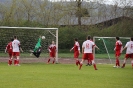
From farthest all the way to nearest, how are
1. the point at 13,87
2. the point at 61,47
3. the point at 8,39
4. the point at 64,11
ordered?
the point at 64,11 < the point at 61,47 < the point at 8,39 < the point at 13,87

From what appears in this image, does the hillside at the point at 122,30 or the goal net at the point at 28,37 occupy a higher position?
the hillside at the point at 122,30

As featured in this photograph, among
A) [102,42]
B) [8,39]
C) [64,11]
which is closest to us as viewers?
[8,39]

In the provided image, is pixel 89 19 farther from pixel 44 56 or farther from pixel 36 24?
pixel 44 56

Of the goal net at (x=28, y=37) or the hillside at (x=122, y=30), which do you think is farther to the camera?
the hillside at (x=122, y=30)

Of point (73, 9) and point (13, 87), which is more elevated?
point (73, 9)

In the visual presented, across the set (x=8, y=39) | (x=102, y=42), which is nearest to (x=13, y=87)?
(x=8, y=39)

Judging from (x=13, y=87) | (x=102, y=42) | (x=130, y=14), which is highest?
(x=130, y=14)

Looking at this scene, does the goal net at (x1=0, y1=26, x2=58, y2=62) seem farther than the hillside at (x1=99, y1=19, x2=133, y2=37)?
No

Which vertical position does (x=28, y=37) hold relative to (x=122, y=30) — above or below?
below

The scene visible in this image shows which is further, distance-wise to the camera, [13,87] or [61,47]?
[61,47]

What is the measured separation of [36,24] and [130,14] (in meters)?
14.3

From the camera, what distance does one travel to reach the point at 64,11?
5962cm

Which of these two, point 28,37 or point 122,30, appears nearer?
point 28,37

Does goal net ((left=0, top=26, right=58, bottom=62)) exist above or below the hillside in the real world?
below
